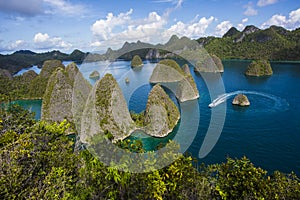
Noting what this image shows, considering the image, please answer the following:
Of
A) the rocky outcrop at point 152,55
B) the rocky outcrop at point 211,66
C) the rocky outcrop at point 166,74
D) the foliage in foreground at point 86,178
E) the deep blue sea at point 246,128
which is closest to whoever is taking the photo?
the foliage in foreground at point 86,178

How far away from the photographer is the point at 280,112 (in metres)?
26.4

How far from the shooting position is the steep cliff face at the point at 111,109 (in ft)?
66.5

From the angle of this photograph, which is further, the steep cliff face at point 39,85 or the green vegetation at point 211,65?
the green vegetation at point 211,65

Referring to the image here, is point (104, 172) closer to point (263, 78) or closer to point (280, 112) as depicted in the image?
point (280, 112)

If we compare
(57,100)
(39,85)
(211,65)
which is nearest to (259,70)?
(211,65)

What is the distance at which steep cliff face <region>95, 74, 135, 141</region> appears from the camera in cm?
2028

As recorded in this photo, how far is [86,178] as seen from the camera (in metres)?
5.86

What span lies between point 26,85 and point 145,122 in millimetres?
34173

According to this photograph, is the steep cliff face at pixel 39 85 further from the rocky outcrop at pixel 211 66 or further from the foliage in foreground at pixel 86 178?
the rocky outcrop at pixel 211 66

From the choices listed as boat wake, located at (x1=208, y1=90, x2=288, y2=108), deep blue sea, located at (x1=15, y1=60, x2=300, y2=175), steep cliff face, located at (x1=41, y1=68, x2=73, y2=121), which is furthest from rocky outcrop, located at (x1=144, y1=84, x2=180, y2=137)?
boat wake, located at (x1=208, y1=90, x2=288, y2=108)

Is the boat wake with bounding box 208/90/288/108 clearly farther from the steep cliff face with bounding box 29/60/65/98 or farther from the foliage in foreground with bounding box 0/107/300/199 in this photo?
the steep cliff face with bounding box 29/60/65/98

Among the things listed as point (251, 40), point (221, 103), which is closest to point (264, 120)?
point (221, 103)

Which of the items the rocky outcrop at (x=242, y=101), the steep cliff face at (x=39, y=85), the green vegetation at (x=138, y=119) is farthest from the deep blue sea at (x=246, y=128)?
the steep cliff face at (x=39, y=85)

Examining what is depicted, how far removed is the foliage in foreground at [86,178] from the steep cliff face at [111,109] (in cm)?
1258
